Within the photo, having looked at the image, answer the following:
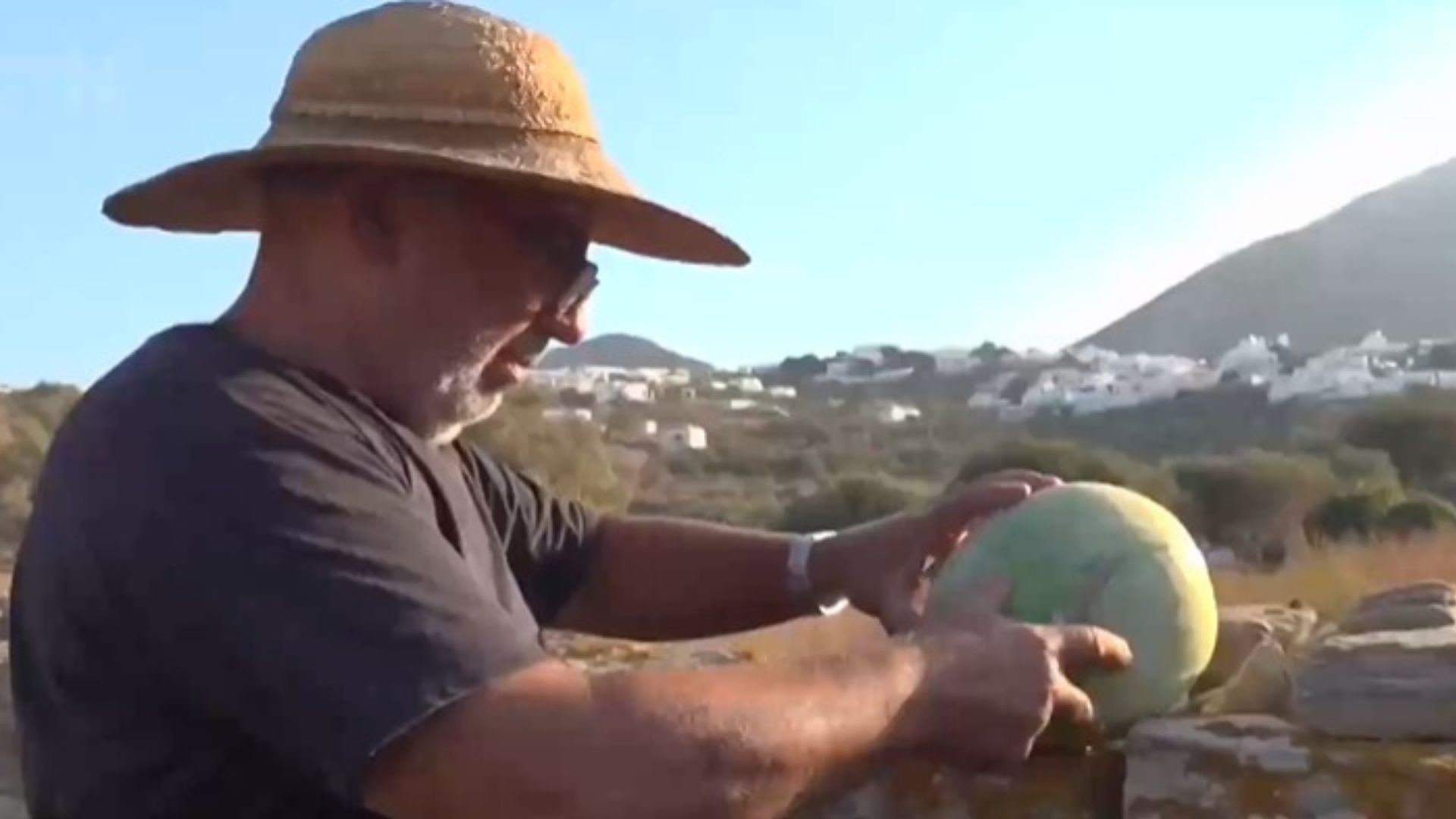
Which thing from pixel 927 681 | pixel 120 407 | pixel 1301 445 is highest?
pixel 120 407

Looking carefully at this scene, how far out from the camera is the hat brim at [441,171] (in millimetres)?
2141

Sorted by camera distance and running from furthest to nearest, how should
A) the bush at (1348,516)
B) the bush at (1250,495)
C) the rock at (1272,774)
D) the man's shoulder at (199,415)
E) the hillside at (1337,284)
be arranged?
the hillside at (1337,284) → the bush at (1250,495) → the bush at (1348,516) → the rock at (1272,774) → the man's shoulder at (199,415)

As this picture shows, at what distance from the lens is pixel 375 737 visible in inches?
71.7

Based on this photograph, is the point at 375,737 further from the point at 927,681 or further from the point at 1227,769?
the point at 1227,769

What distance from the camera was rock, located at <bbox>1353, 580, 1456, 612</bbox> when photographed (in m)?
3.28

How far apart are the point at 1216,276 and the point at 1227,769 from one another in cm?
5605

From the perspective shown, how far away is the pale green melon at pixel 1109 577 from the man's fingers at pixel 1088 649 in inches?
1.1

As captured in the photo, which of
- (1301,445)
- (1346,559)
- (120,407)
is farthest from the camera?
(1301,445)

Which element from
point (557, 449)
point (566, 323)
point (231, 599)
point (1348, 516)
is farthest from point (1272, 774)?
point (557, 449)

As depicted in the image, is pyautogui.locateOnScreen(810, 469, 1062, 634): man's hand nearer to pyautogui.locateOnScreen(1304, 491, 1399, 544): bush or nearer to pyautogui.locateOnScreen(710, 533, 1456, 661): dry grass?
pyautogui.locateOnScreen(710, 533, 1456, 661): dry grass

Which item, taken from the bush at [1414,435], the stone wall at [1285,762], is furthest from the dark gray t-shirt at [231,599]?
the bush at [1414,435]

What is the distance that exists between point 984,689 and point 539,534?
90 centimetres

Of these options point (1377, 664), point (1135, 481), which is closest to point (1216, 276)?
point (1135, 481)

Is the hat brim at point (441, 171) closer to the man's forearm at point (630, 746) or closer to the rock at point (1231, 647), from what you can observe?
the man's forearm at point (630, 746)
